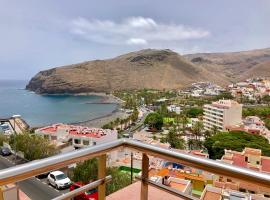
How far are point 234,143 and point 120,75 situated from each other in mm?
61916

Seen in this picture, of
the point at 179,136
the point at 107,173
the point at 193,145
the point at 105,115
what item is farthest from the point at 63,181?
the point at 105,115

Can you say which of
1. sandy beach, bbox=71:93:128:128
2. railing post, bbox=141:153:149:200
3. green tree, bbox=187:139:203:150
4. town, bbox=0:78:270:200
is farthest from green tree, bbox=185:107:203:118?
railing post, bbox=141:153:149:200

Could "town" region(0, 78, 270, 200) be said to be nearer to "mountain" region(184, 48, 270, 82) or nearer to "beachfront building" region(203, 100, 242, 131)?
"beachfront building" region(203, 100, 242, 131)

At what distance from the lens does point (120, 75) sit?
79812 mm

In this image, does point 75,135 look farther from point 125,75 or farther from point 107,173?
point 125,75

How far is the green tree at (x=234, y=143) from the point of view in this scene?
19250mm

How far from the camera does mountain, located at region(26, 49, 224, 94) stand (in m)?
75.4

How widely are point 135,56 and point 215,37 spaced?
78.8ft

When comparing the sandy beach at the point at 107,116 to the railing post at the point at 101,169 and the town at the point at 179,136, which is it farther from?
the railing post at the point at 101,169

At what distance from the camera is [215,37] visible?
80562mm

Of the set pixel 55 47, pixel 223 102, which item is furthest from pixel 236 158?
pixel 55 47

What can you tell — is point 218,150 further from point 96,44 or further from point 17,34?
point 96,44

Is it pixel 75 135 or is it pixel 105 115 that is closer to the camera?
pixel 75 135

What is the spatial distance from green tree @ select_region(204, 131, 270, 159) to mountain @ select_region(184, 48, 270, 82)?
271ft
